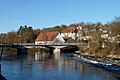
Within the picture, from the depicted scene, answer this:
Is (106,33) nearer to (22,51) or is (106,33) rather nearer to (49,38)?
(22,51)

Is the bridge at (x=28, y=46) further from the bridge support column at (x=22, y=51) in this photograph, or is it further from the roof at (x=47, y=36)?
the roof at (x=47, y=36)

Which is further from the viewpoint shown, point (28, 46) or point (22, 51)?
point (28, 46)

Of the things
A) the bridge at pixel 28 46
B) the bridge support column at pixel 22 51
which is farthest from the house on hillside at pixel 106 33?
the bridge support column at pixel 22 51

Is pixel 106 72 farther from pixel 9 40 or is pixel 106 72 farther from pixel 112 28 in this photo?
pixel 9 40

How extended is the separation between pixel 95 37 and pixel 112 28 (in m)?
7.34

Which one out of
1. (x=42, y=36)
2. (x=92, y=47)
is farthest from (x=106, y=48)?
(x=42, y=36)

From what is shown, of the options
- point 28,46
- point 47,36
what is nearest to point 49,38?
point 47,36

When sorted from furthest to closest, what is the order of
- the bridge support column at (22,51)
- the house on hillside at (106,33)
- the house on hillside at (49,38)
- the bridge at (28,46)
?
the house on hillside at (49,38)
the bridge at (28,46)
the bridge support column at (22,51)
the house on hillside at (106,33)

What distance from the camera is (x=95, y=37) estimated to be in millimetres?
76438

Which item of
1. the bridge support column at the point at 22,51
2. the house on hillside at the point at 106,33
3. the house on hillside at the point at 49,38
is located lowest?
the bridge support column at the point at 22,51

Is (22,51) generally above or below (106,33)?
below

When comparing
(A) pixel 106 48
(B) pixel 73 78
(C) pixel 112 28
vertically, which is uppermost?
(C) pixel 112 28

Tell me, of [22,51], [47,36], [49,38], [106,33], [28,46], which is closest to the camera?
[106,33]

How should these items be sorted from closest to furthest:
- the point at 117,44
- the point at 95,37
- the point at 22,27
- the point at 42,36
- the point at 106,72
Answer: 1. the point at 106,72
2. the point at 117,44
3. the point at 95,37
4. the point at 42,36
5. the point at 22,27
